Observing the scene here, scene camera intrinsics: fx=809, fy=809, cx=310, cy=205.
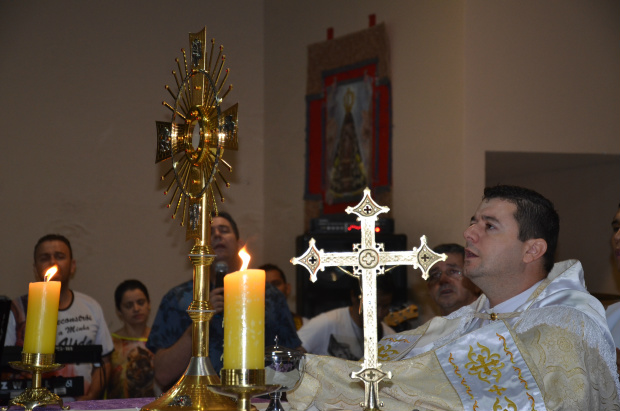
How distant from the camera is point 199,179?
2.37 metres

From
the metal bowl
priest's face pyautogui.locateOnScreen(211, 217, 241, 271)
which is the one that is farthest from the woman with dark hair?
the metal bowl

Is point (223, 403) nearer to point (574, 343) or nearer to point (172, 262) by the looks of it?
point (574, 343)

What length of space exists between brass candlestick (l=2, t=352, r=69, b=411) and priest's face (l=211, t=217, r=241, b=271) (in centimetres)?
197

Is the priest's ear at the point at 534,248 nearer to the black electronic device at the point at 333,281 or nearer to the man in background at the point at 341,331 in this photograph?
the man in background at the point at 341,331

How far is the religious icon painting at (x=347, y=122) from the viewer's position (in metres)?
7.04

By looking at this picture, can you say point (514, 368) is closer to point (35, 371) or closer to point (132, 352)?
point (35, 371)

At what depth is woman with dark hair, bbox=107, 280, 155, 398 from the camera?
5.72m

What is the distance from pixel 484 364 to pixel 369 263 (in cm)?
81

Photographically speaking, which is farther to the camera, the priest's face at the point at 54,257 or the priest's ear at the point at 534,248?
the priest's face at the point at 54,257

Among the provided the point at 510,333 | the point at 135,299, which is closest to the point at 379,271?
the point at 510,333

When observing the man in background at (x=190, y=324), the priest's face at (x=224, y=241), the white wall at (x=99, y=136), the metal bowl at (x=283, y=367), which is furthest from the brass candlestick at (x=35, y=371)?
the white wall at (x=99, y=136)

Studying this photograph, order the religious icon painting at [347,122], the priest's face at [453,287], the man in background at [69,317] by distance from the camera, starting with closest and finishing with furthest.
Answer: the priest's face at [453,287]
the man in background at [69,317]
the religious icon painting at [347,122]

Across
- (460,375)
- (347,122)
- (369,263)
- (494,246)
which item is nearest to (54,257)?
(347,122)

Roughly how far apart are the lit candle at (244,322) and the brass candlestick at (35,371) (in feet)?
2.82
